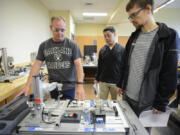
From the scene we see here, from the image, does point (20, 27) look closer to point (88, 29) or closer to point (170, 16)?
point (88, 29)

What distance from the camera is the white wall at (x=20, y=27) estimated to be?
6.87 feet

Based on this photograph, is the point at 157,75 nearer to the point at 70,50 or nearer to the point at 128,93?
the point at 128,93

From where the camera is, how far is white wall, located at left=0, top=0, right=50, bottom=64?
2095 millimetres

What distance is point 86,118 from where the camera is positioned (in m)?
0.69

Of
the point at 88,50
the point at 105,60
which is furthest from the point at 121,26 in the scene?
the point at 105,60

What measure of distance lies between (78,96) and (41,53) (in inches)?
26.2

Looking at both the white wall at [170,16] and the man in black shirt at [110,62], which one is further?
the white wall at [170,16]

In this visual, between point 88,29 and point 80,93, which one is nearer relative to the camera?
point 80,93

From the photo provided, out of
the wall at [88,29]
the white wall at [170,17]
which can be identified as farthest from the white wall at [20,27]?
the white wall at [170,17]

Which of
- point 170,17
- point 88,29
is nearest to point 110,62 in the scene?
point 170,17

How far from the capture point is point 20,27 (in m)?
2.56

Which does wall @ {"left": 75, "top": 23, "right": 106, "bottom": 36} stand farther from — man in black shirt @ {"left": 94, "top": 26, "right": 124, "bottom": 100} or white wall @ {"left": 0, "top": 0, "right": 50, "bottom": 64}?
man in black shirt @ {"left": 94, "top": 26, "right": 124, "bottom": 100}

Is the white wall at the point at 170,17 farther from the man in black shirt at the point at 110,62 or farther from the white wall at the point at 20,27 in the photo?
the white wall at the point at 20,27

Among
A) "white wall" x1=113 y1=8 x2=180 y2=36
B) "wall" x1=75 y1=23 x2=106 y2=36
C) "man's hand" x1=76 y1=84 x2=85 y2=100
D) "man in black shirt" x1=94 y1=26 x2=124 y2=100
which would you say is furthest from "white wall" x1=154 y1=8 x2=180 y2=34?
"man's hand" x1=76 y1=84 x2=85 y2=100
